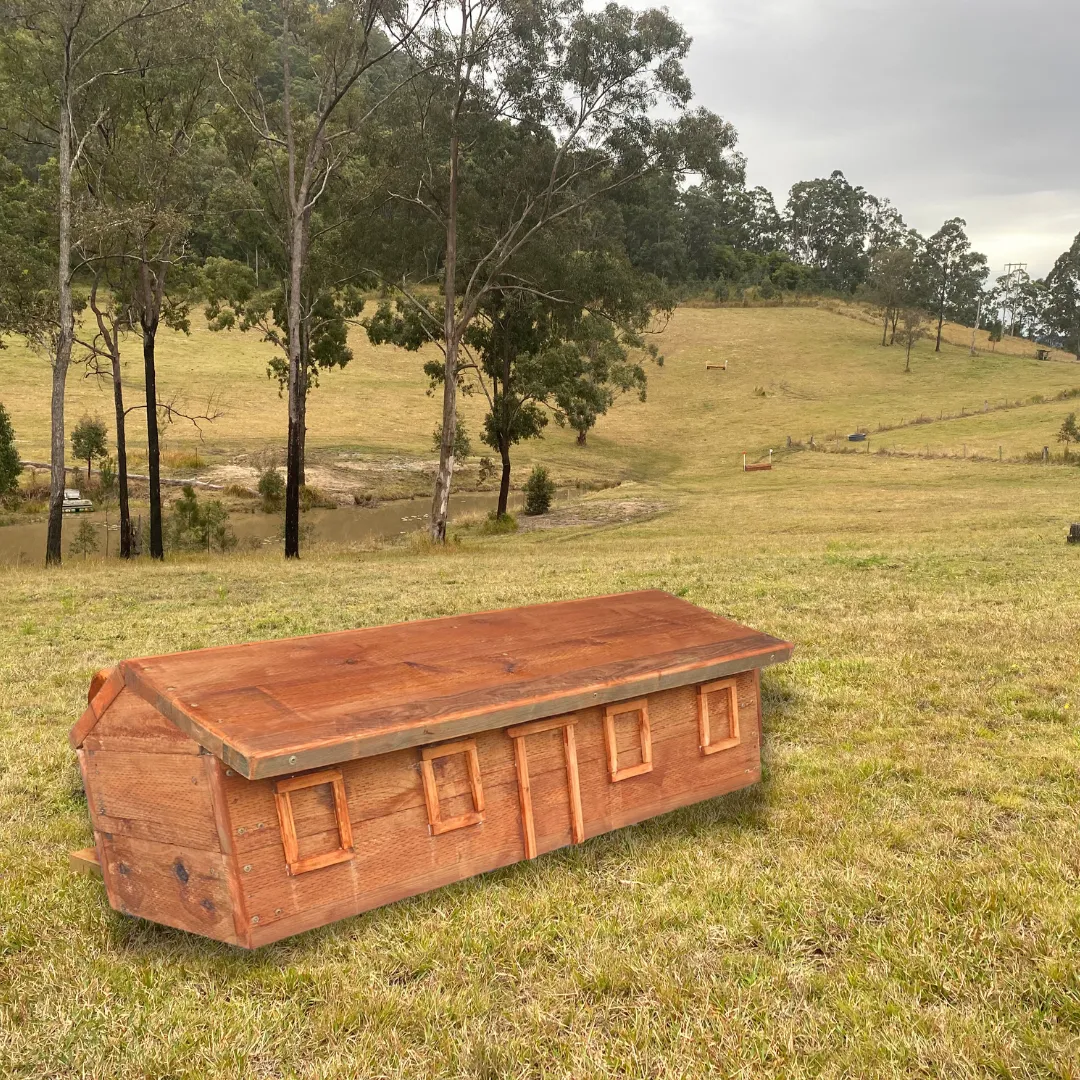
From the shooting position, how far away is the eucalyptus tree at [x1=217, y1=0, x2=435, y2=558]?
72.2ft

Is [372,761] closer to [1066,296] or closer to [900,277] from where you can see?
[900,277]

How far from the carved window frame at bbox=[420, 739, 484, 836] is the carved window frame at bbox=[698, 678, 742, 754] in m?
1.57

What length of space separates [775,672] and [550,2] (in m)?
21.5

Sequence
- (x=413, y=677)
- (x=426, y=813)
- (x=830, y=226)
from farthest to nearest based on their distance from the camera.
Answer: (x=830, y=226)
(x=413, y=677)
(x=426, y=813)

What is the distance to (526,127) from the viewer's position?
1000 inches

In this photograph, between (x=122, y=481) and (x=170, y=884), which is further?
(x=122, y=481)

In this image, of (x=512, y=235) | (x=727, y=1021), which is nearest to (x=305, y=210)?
(x=512, y=235)

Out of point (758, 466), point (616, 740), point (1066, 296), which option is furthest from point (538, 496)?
point (1066, 296)

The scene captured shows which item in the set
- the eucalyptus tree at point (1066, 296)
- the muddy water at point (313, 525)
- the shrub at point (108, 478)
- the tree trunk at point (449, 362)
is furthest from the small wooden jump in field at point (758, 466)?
the eucalyptus tree at point (1066, 296)

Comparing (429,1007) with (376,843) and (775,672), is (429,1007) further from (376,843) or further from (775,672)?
(775,672)

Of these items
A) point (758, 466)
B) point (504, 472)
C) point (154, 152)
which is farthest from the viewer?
point (758, 466)

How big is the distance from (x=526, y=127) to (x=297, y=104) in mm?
6589

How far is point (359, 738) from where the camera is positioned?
4062 mm

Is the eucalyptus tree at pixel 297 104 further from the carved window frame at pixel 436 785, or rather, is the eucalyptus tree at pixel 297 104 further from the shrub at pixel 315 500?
the carved window frame at pixel 436 785
